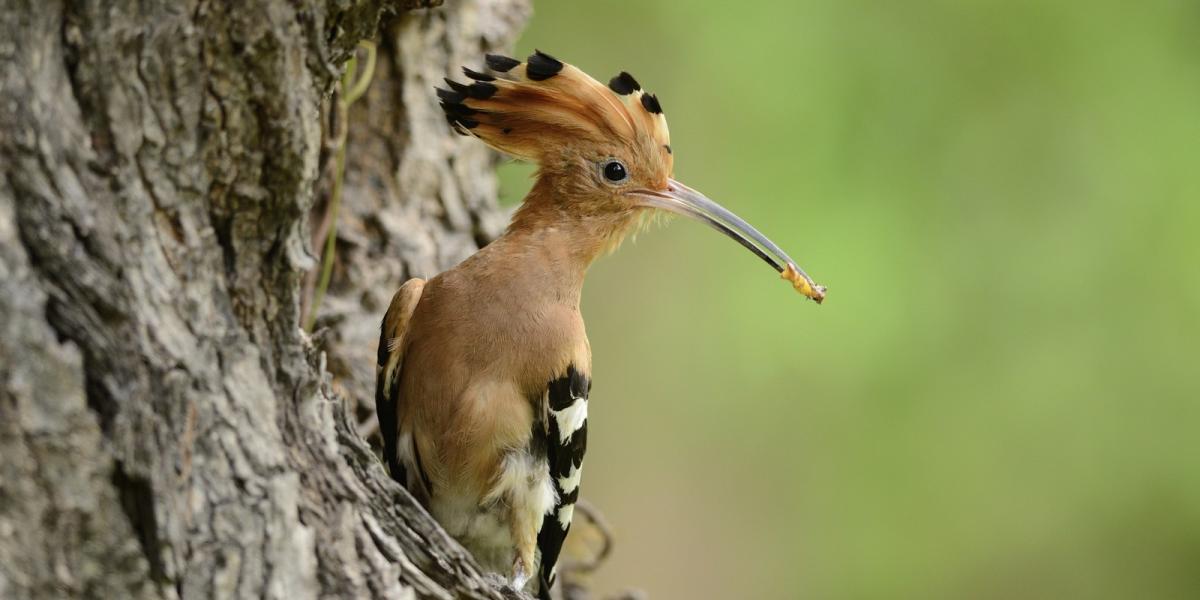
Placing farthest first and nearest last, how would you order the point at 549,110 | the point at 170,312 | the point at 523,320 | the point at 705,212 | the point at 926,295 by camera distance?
the point at 926,295, the point at 705,212, the point at 549,110, the point at 523,320, the point at 170,312

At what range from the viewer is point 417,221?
334 centimetres

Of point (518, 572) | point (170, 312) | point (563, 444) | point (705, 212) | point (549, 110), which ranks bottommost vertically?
point (518, 572)

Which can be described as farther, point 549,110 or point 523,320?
point 549,110

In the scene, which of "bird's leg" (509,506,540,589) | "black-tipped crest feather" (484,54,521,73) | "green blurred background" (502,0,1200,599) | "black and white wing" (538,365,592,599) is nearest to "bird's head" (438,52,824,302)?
"black-tipped crest feather" (484,54,521,73)

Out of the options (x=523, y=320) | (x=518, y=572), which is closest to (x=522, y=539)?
(x=518, y=572)

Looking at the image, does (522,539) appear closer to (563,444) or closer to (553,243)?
(563,444)

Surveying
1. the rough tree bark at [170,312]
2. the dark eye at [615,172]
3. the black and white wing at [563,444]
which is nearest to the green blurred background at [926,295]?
the dark eye at [615,172]

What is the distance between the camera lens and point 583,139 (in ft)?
8.70

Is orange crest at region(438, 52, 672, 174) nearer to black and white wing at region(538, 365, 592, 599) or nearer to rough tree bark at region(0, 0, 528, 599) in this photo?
black and white wing at region(538, 365, 592, 599)

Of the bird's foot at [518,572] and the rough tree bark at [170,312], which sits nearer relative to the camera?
the rough tree bark at [170,312]

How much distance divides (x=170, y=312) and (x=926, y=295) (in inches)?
166

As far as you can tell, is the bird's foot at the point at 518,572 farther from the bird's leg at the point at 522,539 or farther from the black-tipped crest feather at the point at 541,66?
the black-tipped crest feather at the point at 541,66

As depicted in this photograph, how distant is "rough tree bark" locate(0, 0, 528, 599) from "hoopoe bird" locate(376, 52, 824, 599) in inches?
19.4

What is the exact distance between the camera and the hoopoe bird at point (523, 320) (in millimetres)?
2447
